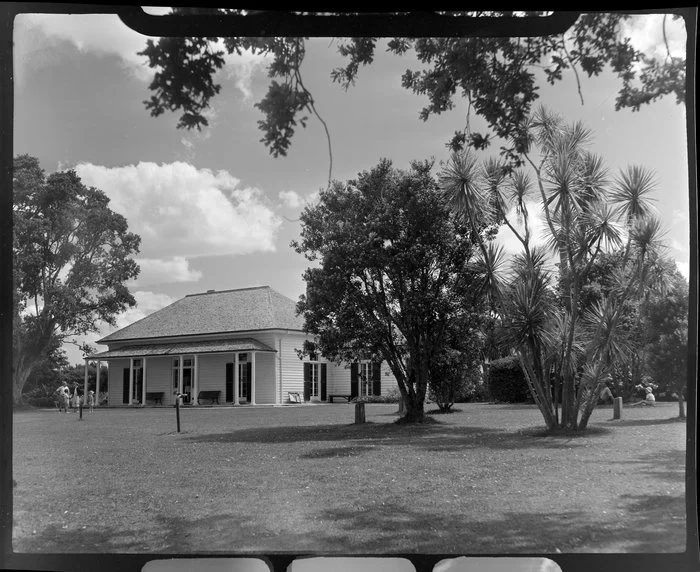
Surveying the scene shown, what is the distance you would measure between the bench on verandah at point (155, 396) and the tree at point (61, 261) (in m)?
0.59

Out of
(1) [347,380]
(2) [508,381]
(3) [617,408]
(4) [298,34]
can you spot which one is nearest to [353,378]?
(1) [347,380]

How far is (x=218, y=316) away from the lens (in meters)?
3.08

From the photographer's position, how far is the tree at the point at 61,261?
2600mm

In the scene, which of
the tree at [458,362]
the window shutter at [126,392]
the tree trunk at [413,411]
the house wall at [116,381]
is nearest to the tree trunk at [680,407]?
the tree at [458,362]

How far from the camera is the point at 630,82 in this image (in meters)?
2.62

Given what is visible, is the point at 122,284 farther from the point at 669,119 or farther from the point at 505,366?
the point at 669,119

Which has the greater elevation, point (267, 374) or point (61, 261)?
point (61, 261)

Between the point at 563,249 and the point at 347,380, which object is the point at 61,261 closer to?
the point at 347,380

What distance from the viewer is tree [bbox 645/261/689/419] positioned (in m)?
2.48

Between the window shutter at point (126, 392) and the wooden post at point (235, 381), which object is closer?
the wooden post at point (235, 381)

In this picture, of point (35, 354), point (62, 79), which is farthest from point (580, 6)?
point (35, 354)

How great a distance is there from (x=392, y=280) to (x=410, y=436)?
839mm

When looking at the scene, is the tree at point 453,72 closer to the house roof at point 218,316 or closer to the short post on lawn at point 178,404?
the house roof at point 218,316

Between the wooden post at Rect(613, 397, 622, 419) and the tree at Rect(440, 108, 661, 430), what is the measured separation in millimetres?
101
